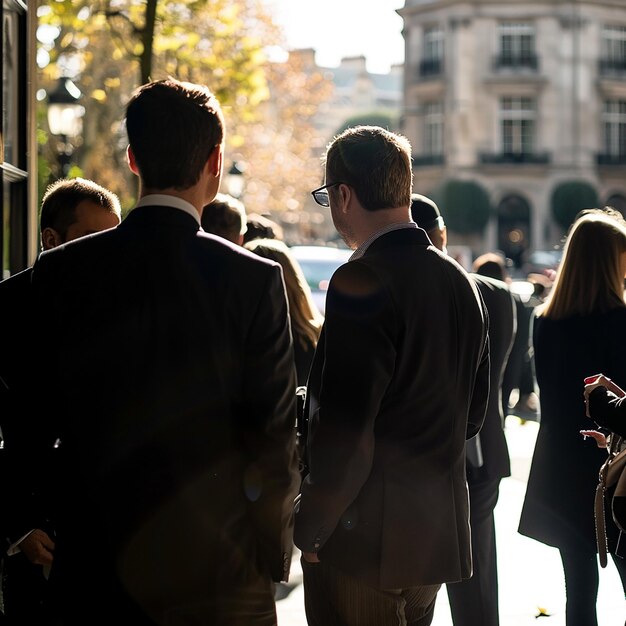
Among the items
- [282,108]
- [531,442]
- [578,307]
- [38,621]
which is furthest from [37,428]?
[282,108]

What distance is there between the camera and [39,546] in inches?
118

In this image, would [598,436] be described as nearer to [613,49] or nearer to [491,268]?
[491,268]

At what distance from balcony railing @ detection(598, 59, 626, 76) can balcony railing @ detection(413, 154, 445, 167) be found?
970 centimetres

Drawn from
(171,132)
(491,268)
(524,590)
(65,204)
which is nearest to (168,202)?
(171,132)

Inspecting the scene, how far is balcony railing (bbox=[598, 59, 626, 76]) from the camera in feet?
196

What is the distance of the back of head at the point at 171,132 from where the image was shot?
2643 millimetres

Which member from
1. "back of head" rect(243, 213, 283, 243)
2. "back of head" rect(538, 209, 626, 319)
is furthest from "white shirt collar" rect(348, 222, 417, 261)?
"back of head" rect(243, 213, 283, 243)

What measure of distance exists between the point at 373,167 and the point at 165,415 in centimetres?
98

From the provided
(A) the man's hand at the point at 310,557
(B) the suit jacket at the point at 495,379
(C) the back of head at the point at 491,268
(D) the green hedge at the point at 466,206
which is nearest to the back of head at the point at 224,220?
(B) the suit jacket at the point at 495,379

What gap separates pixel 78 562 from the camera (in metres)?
2.64

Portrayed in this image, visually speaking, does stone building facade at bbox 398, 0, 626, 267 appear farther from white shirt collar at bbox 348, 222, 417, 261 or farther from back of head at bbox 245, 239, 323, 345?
white shirt collar at bbox 348, 222, 417, 261

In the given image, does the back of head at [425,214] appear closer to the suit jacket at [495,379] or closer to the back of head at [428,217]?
the back of head at [428,217]

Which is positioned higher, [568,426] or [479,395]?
[479,395]

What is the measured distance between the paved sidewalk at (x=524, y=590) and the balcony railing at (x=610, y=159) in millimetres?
54261
